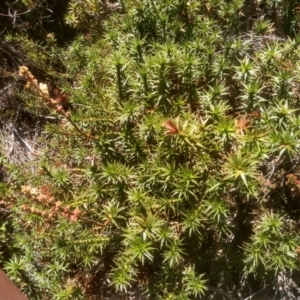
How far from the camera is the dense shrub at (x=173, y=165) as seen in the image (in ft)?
7.61

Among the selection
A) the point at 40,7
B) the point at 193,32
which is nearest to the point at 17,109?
the point at 40,7

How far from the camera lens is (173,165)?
7.68ft

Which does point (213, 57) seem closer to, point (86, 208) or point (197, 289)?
point (86, 208)

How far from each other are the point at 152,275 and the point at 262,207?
73cm

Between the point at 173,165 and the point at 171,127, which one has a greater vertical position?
the point at 171,127

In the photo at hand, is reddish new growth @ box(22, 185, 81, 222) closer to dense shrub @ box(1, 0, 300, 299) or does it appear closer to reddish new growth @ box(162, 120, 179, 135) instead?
dense shrub @ box(1, 0, 300, 299)

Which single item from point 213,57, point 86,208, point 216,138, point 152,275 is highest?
point 213,57

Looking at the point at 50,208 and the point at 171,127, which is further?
the point at 50,208

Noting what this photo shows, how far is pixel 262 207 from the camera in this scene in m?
2.55

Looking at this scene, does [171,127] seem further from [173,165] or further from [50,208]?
[50,208]

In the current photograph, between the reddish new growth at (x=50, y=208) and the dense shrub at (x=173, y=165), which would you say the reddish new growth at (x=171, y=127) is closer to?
the dense shrub at (x=173, y=165)

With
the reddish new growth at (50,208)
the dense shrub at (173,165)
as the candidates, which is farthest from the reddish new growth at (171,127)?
the reddish new growth at (50,208)

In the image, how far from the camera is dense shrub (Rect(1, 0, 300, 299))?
232 cm

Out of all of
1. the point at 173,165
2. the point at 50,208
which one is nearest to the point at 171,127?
the point at 173,165
